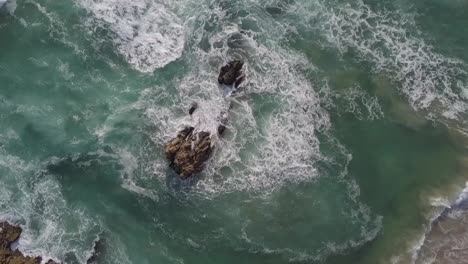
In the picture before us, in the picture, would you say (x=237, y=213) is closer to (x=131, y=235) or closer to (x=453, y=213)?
(x=131, y=235)

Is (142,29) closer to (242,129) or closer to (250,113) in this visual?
(250,113)

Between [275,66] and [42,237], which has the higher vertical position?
[275,66]

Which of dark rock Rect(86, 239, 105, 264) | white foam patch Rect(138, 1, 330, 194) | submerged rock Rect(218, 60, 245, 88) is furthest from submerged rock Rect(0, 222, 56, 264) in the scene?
submerged rock Rect(218, 60, 245, 88)

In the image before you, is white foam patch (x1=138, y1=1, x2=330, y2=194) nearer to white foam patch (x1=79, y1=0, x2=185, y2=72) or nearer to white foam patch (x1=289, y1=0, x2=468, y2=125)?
white foam patch (x1=79, y1=0, x2=185, y2=72)

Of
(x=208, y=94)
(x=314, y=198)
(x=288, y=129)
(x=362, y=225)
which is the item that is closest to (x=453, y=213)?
(x=362, y=225)

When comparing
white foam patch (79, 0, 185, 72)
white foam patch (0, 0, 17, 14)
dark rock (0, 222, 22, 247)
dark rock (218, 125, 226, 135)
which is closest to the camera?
dark rock (0, 222, 22, 247)

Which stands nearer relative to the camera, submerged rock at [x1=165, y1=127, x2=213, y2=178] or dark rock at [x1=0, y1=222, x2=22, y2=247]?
submerged rock at [x1=165, y1=127, x2=213, y2=178]
